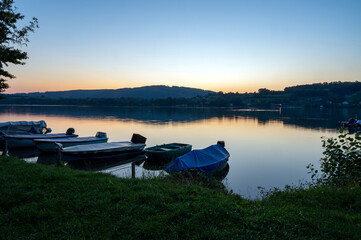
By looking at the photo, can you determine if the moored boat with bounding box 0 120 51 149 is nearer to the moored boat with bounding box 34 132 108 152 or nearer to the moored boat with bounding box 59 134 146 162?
the moored boat with bounding box 34 132 108 152

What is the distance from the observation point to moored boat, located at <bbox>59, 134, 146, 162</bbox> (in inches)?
811

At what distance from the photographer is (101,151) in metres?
22.0

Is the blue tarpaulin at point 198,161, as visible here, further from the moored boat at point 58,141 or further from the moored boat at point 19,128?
the moored boat at point 19,128

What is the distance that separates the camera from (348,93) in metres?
179

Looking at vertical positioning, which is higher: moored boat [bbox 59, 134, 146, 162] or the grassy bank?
the grassy bank

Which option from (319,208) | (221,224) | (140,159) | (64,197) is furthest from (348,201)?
(140,159)

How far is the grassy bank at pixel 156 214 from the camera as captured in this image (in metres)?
5.26

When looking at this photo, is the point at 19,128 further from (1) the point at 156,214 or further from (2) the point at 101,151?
(1) the point at 156,214

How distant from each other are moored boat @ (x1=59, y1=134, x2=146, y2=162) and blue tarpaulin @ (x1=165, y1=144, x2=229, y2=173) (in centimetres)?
836

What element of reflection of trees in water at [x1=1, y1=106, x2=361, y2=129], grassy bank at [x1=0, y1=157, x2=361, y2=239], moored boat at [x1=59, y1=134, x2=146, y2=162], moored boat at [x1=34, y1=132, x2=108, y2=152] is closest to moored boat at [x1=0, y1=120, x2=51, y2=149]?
moored boat at [x1=34, y1=132, x2=108, y2=152]

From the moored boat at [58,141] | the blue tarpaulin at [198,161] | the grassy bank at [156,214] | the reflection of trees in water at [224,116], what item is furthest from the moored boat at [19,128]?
the reflection of trees in water at [224,116]

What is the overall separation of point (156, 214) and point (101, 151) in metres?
17.3

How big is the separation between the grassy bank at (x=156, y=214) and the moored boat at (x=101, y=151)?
12.4m

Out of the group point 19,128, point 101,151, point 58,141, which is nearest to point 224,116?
point 19,128
